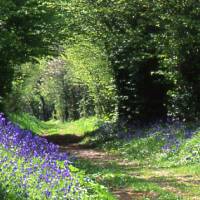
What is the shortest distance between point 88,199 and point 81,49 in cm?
2683

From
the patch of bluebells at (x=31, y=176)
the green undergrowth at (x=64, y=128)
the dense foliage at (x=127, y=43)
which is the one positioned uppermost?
the dense foliage at (x=127, y=43)

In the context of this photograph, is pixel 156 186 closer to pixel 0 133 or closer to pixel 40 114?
pixel 0 133

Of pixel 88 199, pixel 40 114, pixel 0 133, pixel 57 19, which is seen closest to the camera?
pixel 88 199

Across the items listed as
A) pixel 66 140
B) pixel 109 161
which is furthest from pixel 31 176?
pixel 66 140

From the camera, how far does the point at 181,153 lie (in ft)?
53.1

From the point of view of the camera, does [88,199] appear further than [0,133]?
No

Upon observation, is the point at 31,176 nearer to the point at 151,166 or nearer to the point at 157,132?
the point at 151,166

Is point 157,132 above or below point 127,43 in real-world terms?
below

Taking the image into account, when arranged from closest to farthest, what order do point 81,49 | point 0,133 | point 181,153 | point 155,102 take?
point 0,133 → point 181,153 → point 155,102 → point 81,49

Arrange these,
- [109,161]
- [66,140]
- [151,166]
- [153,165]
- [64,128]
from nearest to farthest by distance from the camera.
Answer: [151,166] → [153,165] → [109,161] → [66,140] → [64,128]

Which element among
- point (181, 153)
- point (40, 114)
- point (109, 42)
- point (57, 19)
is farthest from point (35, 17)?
point (40, 114)

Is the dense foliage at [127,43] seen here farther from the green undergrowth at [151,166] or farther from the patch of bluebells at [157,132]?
the green undergrowth at [151,166]

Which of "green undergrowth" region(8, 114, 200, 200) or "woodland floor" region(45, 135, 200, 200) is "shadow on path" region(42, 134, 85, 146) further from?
"woodland floor" region(45, 135, 200, 200)

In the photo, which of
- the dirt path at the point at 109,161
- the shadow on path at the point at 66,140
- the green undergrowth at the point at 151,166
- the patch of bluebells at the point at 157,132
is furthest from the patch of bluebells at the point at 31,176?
the shadow on path at the point at 66,140
